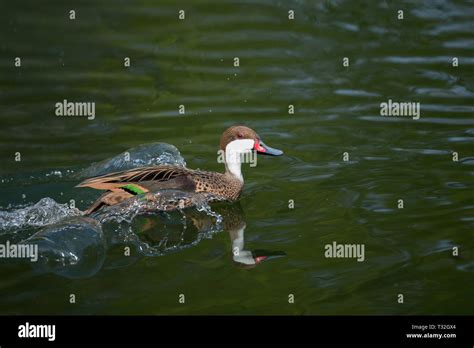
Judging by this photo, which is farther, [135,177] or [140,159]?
[140,159]

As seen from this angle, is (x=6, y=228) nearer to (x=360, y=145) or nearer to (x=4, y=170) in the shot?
(x=4, y=170)

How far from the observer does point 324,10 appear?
54.3ft

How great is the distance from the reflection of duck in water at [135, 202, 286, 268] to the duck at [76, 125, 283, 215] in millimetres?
227

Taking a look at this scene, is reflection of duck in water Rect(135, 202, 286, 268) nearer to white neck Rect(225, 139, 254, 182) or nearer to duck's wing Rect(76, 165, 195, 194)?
duck's wing Rect(76, 165, 195, 194)

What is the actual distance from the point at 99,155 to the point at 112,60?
3.92 m

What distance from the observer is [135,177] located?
10.4 metres

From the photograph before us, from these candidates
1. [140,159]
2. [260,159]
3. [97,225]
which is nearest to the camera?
[97,225]

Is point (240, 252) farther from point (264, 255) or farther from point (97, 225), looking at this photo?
point (97, 225)

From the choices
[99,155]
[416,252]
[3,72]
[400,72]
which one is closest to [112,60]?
[3,72]

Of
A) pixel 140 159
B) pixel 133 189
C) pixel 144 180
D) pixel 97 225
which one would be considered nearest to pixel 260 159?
pixel 140 159

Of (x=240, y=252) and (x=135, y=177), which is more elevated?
(x=135, y=177)

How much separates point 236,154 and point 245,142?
0.21m

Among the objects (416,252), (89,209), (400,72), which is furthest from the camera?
(400,72)

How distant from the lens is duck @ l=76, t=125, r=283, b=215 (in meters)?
10.2
